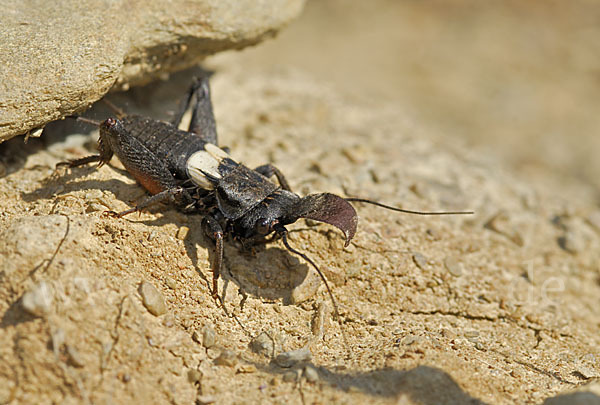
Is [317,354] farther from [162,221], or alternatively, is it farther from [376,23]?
[376,23]

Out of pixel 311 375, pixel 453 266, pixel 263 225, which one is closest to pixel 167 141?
pixel 263 225

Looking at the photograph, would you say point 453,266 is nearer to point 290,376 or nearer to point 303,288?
point 303,288

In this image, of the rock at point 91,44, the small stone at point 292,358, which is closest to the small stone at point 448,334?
Answer: the small stone at point 292,358

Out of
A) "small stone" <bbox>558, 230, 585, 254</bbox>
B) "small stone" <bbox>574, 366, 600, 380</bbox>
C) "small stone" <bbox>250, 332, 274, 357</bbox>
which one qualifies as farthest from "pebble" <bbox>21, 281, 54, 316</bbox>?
"small stone" <bbox>558, 230, 585, 254</bbox>

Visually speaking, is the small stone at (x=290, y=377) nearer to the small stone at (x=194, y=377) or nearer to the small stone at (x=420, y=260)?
the small stone at (x=194, y=377)

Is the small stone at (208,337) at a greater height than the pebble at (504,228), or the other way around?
the small stone at (208,337)

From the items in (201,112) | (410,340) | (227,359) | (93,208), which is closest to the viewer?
(227,359)

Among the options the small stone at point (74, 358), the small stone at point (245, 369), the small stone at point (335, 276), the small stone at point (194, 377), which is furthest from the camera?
the small stone at point (335, 276)

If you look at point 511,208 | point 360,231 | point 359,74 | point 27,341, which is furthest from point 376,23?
point 27,341
